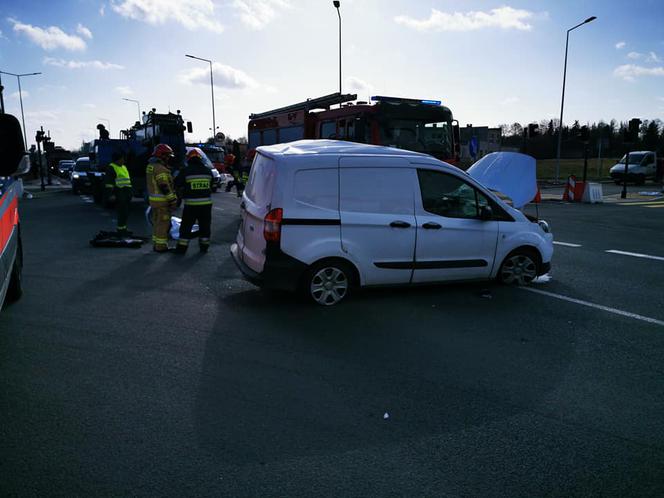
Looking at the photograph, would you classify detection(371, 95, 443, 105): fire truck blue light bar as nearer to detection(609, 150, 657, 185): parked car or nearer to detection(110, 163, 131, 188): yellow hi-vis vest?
detection(110, 163, 131, 188): yellow hi-vis vest

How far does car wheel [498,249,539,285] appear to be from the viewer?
7047 millimetres

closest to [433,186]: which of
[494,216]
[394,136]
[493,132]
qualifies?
[494,216]

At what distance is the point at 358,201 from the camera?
613 cm

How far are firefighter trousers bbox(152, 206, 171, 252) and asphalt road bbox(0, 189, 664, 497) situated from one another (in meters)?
2.63

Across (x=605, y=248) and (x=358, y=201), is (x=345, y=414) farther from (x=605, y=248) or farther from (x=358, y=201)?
(x=605, y=248)

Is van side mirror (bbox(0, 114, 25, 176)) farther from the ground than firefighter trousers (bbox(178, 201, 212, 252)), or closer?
farther from the ground

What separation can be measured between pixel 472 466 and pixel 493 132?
22459mm

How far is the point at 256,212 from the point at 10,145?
3190 mm

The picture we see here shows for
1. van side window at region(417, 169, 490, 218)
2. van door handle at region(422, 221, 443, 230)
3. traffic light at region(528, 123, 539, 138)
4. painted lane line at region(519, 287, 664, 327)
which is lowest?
painted lane line at region(519, 287, 664, 327)

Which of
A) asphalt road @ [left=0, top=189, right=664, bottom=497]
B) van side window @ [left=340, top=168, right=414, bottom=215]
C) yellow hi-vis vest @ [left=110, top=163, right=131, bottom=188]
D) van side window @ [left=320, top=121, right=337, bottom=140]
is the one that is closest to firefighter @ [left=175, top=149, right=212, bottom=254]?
asphalt road @ [left=0, top=189, right=664, bottom=497]

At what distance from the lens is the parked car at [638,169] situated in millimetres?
32812

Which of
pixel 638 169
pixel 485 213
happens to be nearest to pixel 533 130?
pixel 638 169

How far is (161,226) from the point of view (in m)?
9.95

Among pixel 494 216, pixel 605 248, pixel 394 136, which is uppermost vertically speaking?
pixel 394 136
